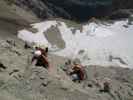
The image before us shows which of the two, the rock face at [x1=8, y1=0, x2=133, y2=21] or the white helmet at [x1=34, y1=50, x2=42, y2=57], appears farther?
the rock face at [x1=8, y1=0, x2=133, y2=21]

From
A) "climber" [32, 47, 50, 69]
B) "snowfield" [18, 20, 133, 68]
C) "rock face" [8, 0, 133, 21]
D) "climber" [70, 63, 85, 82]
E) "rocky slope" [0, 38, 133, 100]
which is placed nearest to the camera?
"rocky slope" [0, 38, 133, 100]

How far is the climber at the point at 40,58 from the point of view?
923 centimetres

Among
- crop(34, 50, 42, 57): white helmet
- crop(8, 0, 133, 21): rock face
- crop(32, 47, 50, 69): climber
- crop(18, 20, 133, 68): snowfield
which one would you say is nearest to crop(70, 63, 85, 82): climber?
crop(32, 47, 50, 69): climber

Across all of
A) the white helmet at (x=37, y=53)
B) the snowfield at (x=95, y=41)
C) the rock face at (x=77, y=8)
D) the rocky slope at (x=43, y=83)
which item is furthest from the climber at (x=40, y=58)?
the rock face at (x=77, y=8)

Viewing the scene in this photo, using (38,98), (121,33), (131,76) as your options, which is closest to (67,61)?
(131,76)

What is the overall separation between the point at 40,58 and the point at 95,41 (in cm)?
444

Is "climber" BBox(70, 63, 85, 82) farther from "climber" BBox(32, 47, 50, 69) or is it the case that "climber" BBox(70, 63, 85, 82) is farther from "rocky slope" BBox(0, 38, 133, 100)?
"climber" BBox(32, 47, 50, 69)

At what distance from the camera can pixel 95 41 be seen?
13.3 metres

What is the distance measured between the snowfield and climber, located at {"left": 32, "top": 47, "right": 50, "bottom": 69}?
277 cm

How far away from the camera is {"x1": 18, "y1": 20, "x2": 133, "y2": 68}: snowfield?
480 inches

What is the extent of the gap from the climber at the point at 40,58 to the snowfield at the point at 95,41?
2766 mm

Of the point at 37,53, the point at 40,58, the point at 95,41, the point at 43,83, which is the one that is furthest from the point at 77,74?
the point at 95,41

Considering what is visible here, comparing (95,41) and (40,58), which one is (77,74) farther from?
(95,41)

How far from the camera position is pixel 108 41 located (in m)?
→ 13.2
